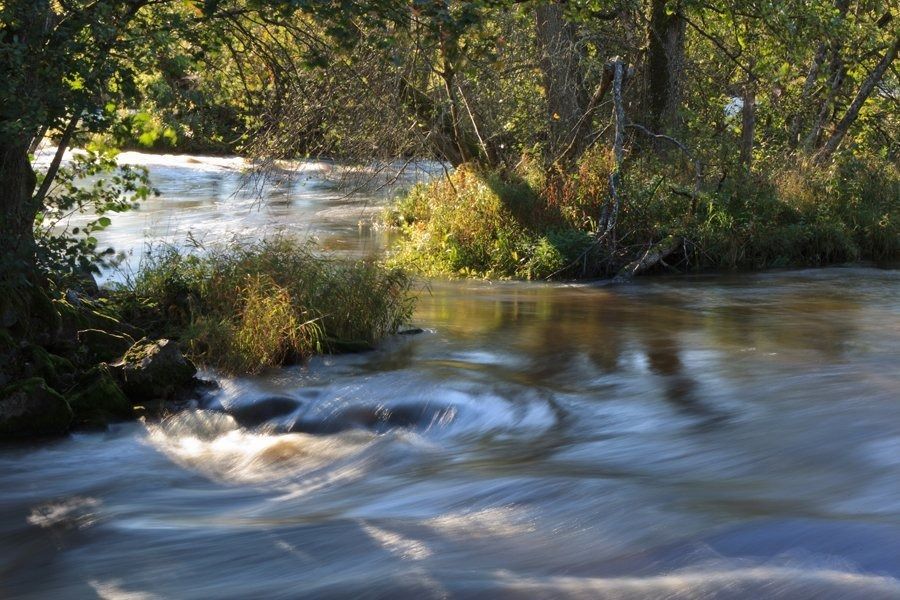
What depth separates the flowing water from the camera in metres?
5.08

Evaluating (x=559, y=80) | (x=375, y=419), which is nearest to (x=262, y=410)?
(x=375, y=419)

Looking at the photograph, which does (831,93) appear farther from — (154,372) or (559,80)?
(154,372)

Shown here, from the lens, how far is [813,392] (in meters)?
8.35

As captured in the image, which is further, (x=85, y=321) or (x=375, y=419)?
(x=85, y=321)

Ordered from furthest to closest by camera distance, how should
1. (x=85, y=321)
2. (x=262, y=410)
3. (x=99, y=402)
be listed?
(x=85, y=321) < (x=262, y=410) < (x=99, y=402)

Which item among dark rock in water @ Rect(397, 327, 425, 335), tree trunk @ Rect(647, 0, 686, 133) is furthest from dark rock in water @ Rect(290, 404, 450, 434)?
tree trunk @ Rect(647, 0, 686, 133)

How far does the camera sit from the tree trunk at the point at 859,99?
789 inches

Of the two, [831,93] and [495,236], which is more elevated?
[831,93]

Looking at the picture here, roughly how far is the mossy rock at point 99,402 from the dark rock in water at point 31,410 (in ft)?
0.66

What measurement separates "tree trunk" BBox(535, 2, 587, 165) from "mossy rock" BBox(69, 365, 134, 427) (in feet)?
30.5

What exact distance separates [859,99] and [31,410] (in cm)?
1713

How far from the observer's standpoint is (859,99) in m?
20.7

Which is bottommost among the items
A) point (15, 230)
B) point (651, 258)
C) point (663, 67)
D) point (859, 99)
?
point (651, 258)

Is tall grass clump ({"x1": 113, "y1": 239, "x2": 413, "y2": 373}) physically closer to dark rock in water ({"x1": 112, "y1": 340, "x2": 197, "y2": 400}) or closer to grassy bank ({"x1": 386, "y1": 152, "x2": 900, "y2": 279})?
dark rock in water ({"x1": 112, "y1": 340, "x2": 197, "y2": 400})
